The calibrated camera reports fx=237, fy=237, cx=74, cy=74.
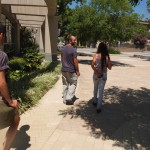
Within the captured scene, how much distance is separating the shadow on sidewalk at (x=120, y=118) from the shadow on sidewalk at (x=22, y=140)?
1226 millimetres

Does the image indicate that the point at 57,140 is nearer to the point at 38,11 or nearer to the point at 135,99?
the point at 135,99

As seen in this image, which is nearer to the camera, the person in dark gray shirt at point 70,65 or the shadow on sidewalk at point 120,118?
the shadow on sidewalk at point 120,118

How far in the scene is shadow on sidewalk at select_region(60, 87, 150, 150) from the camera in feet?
14.6

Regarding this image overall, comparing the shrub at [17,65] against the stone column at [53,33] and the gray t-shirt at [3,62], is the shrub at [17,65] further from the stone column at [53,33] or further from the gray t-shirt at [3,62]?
the gray t-shirt at [3,62]

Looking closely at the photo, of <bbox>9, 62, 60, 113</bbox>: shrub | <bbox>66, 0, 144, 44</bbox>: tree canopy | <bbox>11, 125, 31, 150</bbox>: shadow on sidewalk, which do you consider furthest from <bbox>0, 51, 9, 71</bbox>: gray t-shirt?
<bbox>66, 0, 144, 44</bbox>: tree canopy

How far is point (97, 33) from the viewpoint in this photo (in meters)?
15.7

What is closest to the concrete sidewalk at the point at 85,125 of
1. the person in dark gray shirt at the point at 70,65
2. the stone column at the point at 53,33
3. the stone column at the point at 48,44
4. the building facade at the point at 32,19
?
the person in dark gray shirt at the point at 70,65

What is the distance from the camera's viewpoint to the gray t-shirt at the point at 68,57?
19.6 ft

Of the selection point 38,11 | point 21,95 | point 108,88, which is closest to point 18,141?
point 21,95

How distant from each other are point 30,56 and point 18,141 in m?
9.51

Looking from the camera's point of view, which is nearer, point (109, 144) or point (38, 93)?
point (109, 144)

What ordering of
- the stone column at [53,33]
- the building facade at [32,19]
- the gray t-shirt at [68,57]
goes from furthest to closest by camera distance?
1. the stone column at [53,33]
2. the building facade at [32,19]
3. the gray t-shirt at [68,57]

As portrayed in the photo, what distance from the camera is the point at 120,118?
18.1 ft

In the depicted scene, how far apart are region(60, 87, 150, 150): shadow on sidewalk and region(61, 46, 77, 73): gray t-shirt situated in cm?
103
